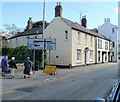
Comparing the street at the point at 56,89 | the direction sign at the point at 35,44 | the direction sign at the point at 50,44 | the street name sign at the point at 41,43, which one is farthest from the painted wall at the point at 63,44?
the street at the point at 56,89

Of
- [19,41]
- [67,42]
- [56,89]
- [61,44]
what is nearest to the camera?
[56,89]

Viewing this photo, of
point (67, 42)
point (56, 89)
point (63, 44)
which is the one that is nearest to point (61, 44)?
point (63, 44)

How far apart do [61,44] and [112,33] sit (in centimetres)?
3097

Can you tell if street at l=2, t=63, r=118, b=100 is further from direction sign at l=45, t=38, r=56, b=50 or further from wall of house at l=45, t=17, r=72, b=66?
wall of house at l=45, t=17, r=72, b=66

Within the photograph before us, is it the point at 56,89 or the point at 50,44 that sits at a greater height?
the point at 50,44

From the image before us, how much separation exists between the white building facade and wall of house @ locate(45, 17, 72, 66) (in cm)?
2975

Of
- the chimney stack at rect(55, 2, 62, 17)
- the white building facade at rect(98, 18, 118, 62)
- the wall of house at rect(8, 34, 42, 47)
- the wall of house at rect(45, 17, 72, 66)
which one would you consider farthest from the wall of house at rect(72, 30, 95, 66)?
the white building facade at rect(98, 18, 118, 62)

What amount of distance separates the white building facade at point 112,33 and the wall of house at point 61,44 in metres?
29.7

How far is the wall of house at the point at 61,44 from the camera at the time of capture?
1051 inches

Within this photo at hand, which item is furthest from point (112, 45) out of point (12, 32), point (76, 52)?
point (12, 32)

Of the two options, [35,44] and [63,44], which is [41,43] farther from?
[63,44]

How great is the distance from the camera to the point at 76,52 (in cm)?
2803

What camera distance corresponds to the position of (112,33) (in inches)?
2111

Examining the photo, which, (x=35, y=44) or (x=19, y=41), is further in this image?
(x=19, y=41)
